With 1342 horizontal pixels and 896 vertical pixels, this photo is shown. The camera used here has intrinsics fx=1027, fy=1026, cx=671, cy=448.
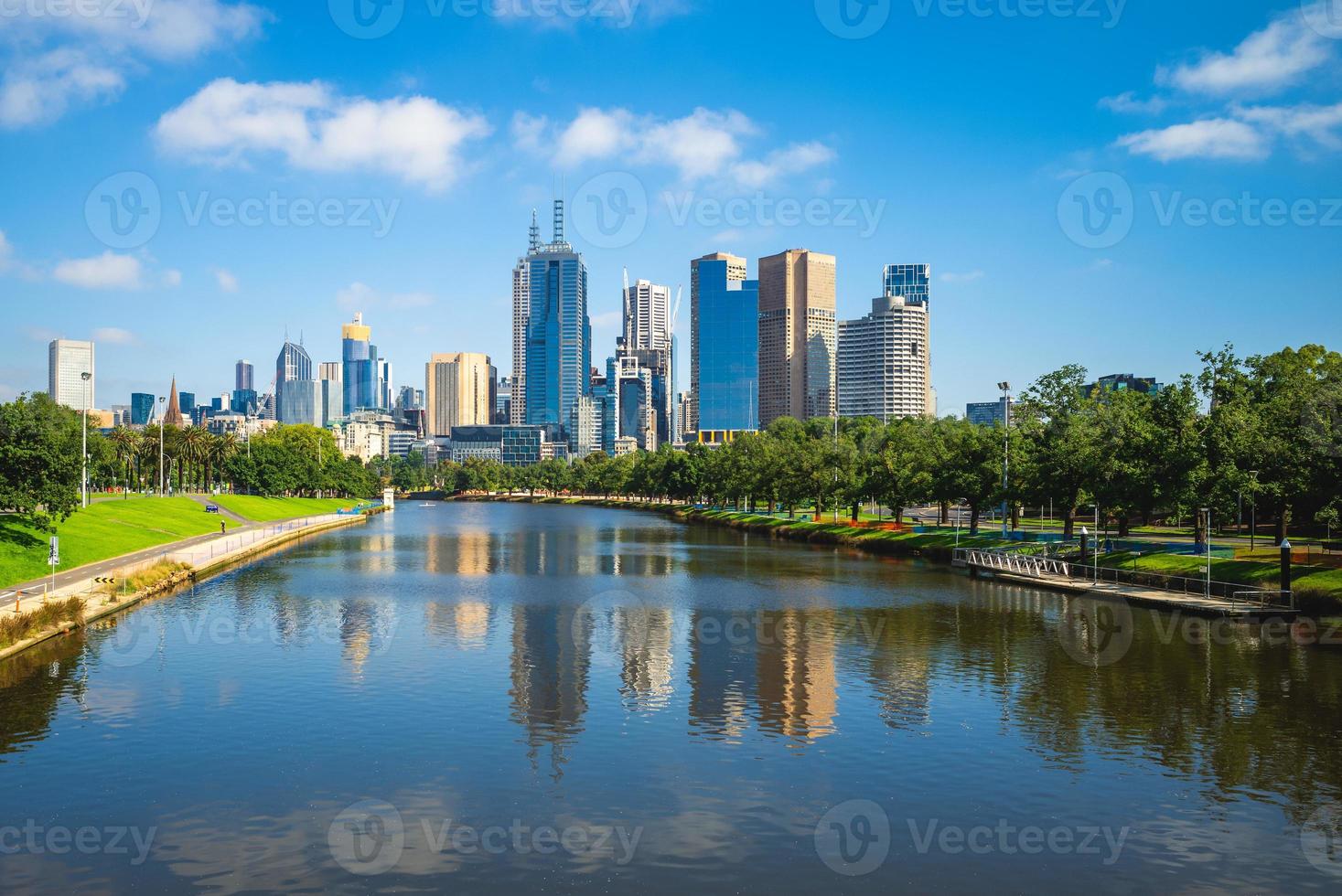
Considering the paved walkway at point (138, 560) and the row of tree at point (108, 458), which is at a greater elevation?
the row of tree at point (108, 458)

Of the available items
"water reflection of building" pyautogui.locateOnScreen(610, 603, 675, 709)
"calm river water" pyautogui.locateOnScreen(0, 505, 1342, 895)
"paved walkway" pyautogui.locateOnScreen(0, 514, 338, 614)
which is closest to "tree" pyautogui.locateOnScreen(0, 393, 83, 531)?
"paved walkway" pyautogui.locateOnScreen(0, 514, 338, 614)

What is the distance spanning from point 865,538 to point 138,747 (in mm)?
92864

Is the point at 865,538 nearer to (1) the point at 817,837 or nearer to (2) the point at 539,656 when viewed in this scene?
(2) the point at 539,656

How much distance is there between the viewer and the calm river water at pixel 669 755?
24344mm

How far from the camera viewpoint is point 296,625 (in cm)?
5656

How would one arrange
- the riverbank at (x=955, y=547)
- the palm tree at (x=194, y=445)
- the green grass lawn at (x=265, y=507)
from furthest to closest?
the palm tree at (x=194, y=445)
the green grass lawn at (x=265, y=507)
the riverbank at (x=955, y=547)

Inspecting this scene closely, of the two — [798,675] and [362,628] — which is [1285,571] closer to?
[798,675]

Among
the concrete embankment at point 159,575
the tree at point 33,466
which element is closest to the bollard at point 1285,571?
the concrete embankment at point 159,575

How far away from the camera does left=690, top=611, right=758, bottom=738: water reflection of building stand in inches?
1449

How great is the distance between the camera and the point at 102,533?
277 ft

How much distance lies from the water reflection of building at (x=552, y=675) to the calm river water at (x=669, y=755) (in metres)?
0.26

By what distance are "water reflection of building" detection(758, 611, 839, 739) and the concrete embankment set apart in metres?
32.7

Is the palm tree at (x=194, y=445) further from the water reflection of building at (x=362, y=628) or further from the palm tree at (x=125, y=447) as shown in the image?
Answer: the water reflection of building at (x=362, y=628)

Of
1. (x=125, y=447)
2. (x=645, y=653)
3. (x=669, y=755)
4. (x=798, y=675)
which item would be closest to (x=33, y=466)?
(x=645, y=653)
